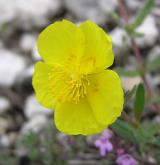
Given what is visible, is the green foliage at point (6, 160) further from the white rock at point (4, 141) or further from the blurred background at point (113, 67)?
the white rock at point (4, 141)

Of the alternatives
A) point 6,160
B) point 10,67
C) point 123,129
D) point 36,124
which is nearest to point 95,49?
point 123,129

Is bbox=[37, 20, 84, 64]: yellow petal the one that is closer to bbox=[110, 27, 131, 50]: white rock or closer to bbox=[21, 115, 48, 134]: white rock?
bbox=[21, 115, 48, 134]: white rock

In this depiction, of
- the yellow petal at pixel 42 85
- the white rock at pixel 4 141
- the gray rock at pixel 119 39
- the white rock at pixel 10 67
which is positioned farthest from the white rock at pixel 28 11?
the yellow petal at pixel 42 85

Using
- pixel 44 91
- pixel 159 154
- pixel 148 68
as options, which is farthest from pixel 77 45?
pixel 148 68

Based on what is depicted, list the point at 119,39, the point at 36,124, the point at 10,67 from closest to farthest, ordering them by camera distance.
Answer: the point at 36,124, the point at 119,39, the point at 10,67

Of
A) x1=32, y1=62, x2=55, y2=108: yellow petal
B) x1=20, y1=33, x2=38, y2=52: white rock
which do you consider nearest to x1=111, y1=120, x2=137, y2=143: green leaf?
x1=32, y1=62, x2=55, y2=108: yellow petal

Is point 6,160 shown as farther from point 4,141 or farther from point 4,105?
point 4,105
